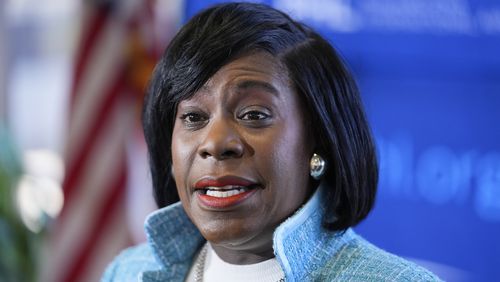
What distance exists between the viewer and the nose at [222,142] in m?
1.52

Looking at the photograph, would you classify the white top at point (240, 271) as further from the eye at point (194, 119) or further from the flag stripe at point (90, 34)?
the flag stripe at point (90, 34)

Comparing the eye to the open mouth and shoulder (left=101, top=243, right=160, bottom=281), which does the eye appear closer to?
the open mouth

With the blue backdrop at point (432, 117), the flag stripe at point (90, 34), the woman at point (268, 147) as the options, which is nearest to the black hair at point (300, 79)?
the woman at point (268, 147)

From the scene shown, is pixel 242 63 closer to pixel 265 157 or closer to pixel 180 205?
pixel 265 157

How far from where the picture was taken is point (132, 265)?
1.89m

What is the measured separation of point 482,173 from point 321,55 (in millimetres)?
890

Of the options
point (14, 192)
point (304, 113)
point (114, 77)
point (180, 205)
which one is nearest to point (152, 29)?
point (114, 77)

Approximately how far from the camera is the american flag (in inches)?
137

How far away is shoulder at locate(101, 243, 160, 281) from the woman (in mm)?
194

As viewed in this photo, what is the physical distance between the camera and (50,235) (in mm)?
3652

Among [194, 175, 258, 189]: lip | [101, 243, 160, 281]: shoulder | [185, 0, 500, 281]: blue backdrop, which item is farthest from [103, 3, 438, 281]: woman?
[185, 0, 500, 281]: blue backdrop

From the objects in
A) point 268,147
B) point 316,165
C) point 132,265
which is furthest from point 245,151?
point 132,265

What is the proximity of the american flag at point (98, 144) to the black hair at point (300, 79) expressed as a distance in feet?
5.92

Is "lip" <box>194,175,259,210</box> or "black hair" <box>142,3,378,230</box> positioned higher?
"black hair" <box>142,3,378,230</box>
